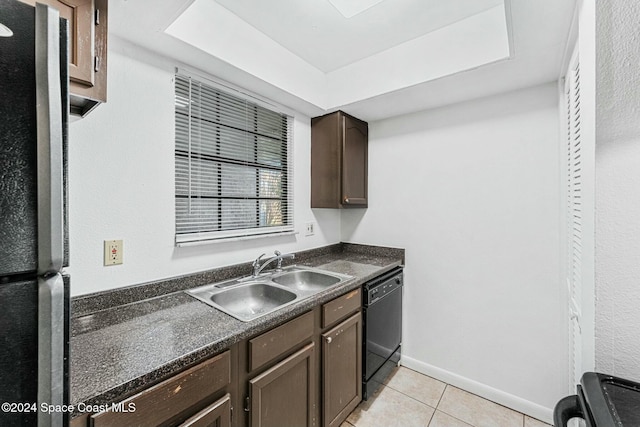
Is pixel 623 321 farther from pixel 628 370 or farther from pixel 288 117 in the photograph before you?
pixel 288 117

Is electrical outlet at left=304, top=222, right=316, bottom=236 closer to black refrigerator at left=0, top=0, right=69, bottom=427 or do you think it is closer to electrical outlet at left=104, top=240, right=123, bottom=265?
electrical outlet at left=104, top=240, right=123, bottom=265

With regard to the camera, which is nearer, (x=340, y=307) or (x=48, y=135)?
(x=48, y=135)

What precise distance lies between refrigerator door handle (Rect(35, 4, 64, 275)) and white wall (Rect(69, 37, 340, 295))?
86 centimetres

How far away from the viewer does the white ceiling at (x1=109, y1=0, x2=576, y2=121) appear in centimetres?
126

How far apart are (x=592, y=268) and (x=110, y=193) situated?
1.94 m

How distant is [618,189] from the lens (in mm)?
835

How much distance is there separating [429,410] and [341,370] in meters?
0.77

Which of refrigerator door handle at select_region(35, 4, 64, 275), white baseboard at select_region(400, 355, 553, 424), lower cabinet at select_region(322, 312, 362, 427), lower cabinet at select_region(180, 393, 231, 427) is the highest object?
refrigerator door handle at select_region(35, 4, 64, 275)

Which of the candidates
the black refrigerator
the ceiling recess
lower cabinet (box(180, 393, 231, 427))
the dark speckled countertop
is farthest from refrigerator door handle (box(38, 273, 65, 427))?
the ceiling recess

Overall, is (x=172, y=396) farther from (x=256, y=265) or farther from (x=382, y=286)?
(x=382, y=286)

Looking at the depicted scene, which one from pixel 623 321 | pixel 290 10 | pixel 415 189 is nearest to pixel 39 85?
pixel 290 10

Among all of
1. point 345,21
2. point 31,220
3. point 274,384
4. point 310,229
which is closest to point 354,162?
point 310,229

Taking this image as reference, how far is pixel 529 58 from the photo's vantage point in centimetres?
148

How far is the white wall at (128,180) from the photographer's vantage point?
1219 mm
